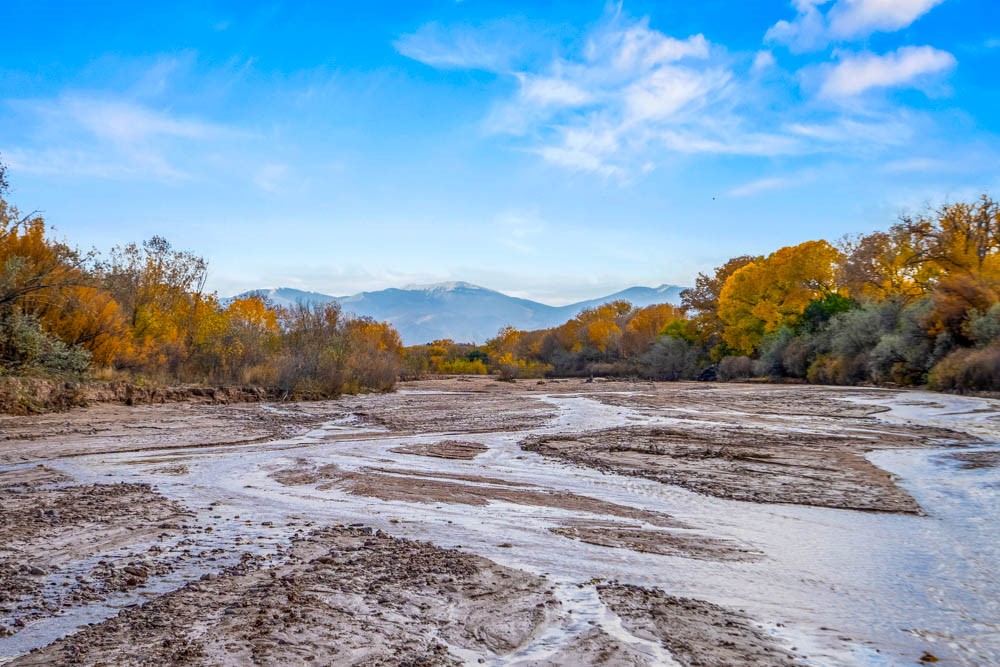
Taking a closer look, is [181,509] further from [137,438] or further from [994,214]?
[994,214]

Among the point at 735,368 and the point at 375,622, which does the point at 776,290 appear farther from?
the point at 375,622

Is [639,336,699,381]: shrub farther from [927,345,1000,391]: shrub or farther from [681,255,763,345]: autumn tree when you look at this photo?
[927,345,1000,391]: shrub

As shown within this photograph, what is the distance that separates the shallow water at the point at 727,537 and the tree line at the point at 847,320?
1962 centimetres

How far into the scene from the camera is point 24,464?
861 cm

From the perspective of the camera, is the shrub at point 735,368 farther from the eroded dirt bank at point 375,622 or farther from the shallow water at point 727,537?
the eroded dirt bank at point 375,622

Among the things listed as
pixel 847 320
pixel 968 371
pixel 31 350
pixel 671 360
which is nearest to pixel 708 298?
pixel 671 360

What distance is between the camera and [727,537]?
5.65 meters

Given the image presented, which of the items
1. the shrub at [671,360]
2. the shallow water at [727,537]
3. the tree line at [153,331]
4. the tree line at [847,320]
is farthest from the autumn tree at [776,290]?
the shallow water at [727,537]

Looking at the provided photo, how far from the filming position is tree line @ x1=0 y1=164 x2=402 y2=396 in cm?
1633

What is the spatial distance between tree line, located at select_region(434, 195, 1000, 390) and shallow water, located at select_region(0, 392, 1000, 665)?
1962cm

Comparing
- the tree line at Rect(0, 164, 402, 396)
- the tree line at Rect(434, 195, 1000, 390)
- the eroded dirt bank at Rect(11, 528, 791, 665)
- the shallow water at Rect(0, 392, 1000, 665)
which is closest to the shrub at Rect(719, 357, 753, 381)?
the tree line at Rect(434, 195, 1000, 390)

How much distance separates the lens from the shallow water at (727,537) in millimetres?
3512

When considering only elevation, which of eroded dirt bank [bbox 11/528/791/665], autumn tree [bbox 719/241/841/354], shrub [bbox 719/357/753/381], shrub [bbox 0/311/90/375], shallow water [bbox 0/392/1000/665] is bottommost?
shallow water [bbox 0/392/1000/665]

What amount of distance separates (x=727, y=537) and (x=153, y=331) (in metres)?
23.4
